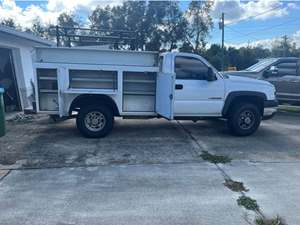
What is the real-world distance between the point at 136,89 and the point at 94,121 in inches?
50.3

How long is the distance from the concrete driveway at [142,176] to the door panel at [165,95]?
0.72m

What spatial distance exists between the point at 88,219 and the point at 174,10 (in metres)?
41.8

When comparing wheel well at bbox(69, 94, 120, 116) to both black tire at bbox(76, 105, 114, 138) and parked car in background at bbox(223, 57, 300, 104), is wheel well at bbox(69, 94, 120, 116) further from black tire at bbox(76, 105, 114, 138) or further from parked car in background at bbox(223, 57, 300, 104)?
parked car in background at bbox(223, 57, 300, 104)

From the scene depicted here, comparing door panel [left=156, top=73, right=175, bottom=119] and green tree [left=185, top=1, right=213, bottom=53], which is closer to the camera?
door panel [left=156, top=73, right=175, bottom=119]

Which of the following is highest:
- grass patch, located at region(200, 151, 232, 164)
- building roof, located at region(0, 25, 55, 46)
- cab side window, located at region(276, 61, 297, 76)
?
building roof, located at region(0, 25, 55, 46)

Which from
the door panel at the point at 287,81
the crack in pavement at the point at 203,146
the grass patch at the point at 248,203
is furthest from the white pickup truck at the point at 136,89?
the door panel at the point at 287,81

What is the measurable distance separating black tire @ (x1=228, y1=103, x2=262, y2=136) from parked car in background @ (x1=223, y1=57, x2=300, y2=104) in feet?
13.0

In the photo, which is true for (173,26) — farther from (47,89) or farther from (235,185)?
(235,185)

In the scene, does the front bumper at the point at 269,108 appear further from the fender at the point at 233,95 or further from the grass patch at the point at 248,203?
the grass patch at the point at 248,203

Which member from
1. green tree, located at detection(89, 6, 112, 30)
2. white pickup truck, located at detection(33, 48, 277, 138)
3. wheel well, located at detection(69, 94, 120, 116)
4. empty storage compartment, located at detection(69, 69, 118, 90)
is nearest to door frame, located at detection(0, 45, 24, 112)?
white pickup truck, located at detection(33, 48, 277, 138)

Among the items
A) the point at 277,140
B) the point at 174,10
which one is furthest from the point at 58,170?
the point at 174,10

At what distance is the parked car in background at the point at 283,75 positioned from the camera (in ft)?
40.8

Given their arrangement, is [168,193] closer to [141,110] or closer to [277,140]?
[141,110]

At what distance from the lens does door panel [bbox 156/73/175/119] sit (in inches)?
304
